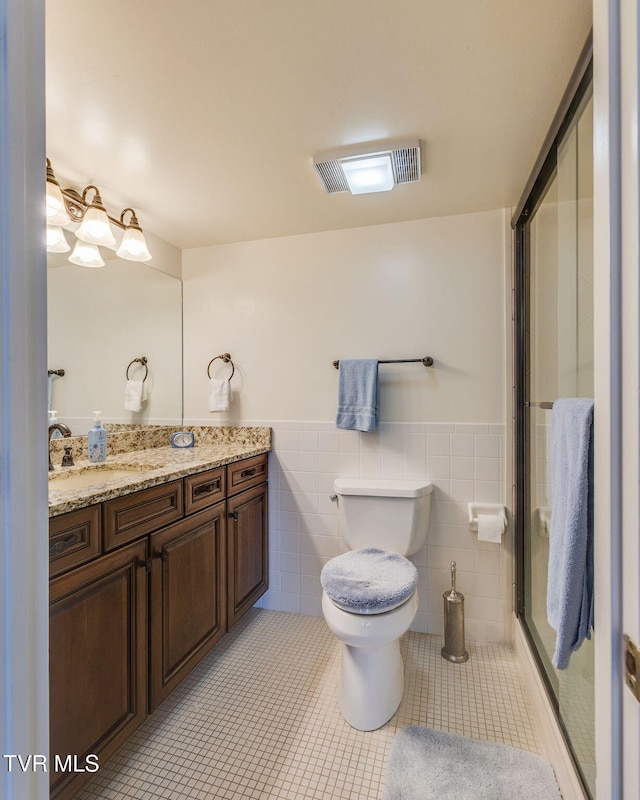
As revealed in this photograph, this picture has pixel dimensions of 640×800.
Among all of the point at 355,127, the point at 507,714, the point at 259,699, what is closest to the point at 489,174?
the point at 355,127

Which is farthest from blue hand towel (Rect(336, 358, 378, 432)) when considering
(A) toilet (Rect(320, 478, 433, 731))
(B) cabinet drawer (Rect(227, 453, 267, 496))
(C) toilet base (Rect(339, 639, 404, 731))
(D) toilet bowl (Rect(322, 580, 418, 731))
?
(C) toilet base (Rect(339, 639, 404, 731))

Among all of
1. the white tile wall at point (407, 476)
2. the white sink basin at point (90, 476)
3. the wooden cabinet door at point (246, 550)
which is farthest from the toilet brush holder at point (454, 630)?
the white sink basin at point (90, 476)

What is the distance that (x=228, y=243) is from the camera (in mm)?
2346

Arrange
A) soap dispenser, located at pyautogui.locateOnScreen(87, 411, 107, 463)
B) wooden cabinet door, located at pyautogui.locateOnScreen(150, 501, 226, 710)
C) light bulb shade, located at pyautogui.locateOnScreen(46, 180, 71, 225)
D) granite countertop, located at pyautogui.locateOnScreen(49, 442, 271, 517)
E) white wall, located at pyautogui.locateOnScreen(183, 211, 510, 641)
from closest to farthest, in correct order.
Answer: granite countertop, located at pyautogui.locateOnScreen(49, 442, 271, 517) < wooden cabinet door, located at pyautogui.locateOnScreen(150, 501, 226, 710) < light bulb shade, located at pyautogui.locateOnScreen(46, 180, 71, 225) < soap dispenser, located at pyautogui.locateOnScreen(87, 411, 107, 463) < white wall, located at pyautogui.locateOnScreen(183, 211, 510, 641)

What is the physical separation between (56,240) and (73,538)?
1.27m

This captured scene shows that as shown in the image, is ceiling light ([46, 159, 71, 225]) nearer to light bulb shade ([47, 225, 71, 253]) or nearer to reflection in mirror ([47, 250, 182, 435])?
light bulb shade ([47, 225, 71, 253])

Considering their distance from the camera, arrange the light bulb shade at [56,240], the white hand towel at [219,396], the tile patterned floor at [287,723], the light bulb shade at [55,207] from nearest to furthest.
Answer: the tile patterned floor at [287,723], the light bulb shade at [55,207], the light bulb shade at [56,240], the white hand towel at [219,396]

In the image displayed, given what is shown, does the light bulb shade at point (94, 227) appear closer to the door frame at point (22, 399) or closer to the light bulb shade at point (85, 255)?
the light bulb shade at point (85, 255)

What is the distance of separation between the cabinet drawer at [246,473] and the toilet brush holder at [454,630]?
1089mm

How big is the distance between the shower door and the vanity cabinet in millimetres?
1285

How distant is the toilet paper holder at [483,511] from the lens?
1915 millimetres

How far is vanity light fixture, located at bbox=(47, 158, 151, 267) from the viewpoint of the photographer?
5.04 ft

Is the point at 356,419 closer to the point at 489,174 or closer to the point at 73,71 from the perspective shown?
the point at 489,174

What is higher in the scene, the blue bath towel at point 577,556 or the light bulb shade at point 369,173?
the light bulb shade at point 369,173
